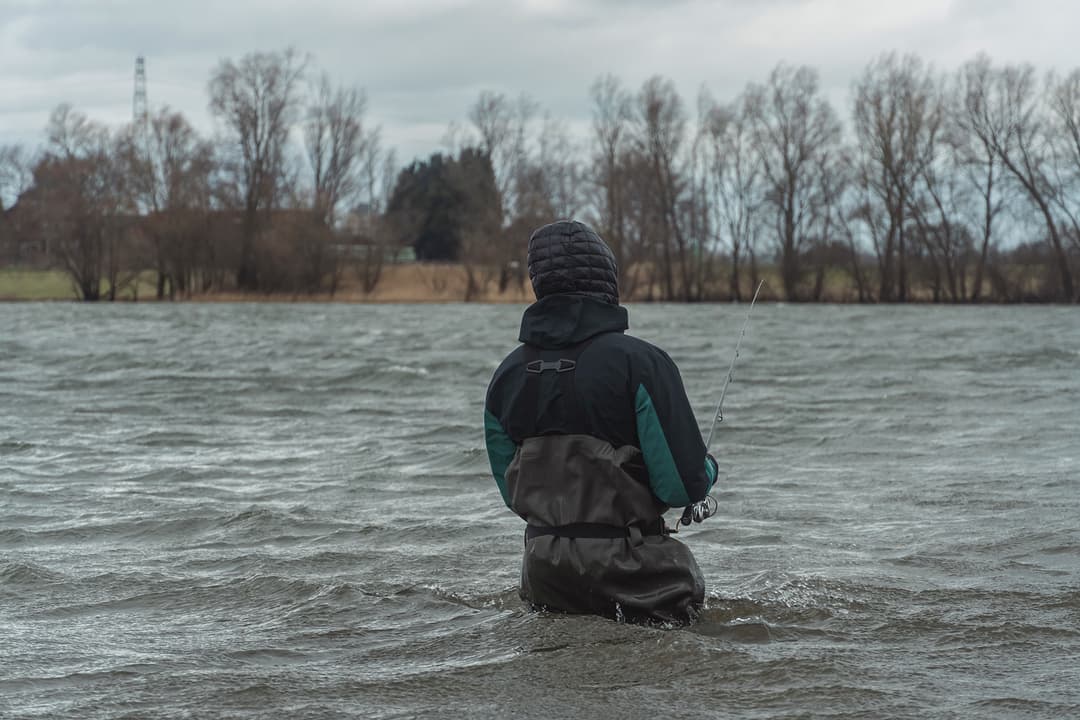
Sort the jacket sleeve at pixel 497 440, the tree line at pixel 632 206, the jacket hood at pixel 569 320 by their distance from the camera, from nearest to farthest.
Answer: the jacket hood at pixel 569 320 → the jacket sleeve at pixel 497 440 → the tree line at pixel 632 206

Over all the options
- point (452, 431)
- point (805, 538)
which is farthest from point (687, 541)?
point (452, 431)

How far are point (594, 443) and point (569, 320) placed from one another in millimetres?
444

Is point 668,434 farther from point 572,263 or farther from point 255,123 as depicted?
point 255,123

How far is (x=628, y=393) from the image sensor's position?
15.1ft

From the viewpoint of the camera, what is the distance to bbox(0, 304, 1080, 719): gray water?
4.73 m

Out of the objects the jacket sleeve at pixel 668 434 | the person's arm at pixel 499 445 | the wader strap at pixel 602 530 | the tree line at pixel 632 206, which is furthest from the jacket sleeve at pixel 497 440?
the tree line at pixel 632 206

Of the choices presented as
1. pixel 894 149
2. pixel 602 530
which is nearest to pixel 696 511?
pixel 602 530

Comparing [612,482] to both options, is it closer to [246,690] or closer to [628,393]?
[628,393]

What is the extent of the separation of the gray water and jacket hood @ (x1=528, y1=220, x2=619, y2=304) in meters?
1.24

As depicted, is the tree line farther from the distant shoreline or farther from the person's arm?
the person's arm

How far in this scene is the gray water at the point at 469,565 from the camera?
186 inches

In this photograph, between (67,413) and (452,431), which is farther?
(67,413)

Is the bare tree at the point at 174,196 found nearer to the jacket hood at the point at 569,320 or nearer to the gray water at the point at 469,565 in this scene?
the gray water at the point at 469,565

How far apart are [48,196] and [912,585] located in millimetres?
63524
